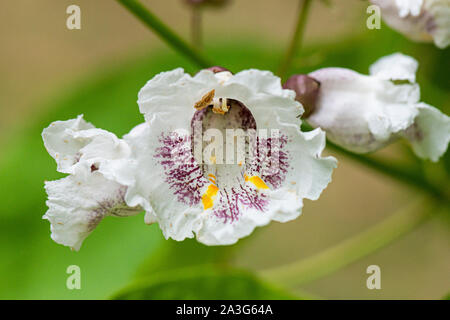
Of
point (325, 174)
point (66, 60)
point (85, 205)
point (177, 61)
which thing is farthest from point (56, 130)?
point (66, 60)

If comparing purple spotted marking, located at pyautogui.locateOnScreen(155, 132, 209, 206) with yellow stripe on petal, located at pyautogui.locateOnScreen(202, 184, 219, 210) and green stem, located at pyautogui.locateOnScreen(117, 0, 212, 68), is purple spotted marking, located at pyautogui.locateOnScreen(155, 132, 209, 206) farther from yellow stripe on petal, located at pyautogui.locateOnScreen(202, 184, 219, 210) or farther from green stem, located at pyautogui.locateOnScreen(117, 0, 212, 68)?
green stem, located at pyautogui.locateOnScreen(117, 0, 212, 68)

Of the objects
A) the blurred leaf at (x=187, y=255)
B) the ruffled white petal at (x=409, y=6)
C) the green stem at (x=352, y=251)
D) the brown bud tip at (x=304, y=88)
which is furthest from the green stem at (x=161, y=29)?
the green stem at (x=352, y=251)

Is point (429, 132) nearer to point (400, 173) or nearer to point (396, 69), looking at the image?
point (396, 69)

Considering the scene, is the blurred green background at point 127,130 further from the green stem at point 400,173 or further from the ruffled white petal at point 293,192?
the ruffled white petal at point 293,192

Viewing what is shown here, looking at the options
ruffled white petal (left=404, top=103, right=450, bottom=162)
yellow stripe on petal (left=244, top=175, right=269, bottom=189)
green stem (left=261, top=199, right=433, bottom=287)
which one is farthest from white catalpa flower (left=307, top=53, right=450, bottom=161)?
green stem (left=261, top=199, right=433, bottom=287)

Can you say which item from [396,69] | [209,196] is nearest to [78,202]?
[209,196]
